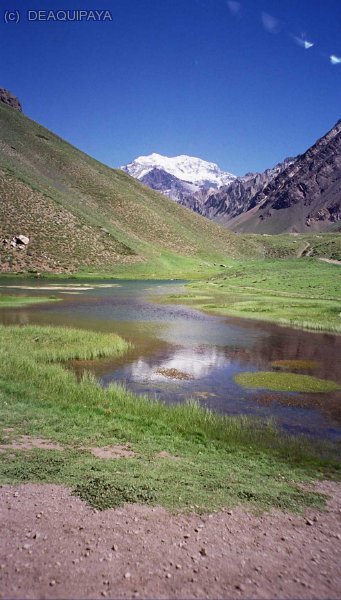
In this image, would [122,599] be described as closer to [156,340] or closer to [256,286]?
[156,340]

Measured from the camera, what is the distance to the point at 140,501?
10.2 m

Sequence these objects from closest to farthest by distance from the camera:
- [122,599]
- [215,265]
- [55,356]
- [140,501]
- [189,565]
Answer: [122,599]
[189,565]
[140,501]
[55,356]
[215,265]

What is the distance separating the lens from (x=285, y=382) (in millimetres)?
23875

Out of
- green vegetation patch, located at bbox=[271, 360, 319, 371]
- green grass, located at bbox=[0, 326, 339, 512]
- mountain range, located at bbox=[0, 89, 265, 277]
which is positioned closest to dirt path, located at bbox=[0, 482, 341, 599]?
green grass, located at bbox=[0, 326, 339, 512]

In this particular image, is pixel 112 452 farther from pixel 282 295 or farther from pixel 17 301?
pixel 282 295

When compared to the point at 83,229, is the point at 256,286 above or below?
below

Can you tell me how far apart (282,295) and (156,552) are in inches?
2609

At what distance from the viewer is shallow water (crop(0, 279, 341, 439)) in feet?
63.7

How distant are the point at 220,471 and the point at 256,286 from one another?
7729cm

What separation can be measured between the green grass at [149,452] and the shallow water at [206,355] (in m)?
2.56

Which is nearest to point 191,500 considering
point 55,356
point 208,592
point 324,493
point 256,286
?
point 208,592

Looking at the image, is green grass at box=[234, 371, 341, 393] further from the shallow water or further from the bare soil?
the bare soil

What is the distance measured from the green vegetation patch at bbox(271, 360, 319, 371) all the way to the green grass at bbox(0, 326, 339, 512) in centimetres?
1183

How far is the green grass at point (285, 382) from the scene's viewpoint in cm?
2275
